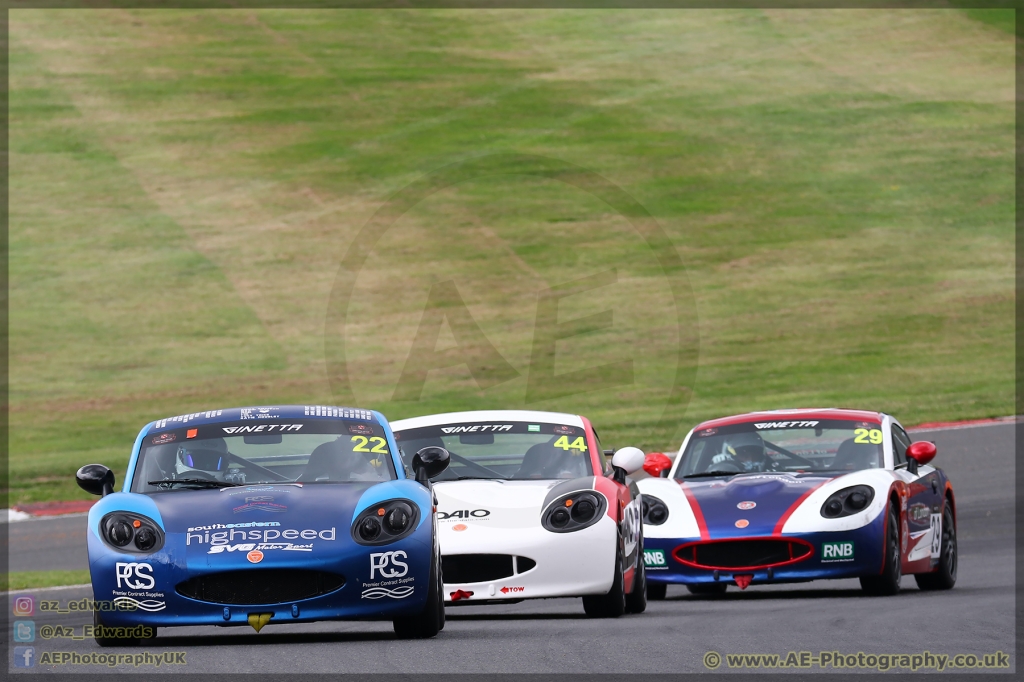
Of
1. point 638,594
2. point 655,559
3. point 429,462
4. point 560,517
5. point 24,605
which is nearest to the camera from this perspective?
point 429,462

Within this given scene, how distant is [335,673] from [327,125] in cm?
3506

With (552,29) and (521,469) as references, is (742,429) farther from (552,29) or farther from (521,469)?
(552,29)

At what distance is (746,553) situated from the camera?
417 inches

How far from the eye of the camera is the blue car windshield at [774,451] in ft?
38.3

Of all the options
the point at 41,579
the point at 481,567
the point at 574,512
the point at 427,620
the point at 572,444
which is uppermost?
the point at 427,620

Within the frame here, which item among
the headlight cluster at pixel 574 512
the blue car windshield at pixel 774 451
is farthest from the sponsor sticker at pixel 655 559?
the headlight cluster at pixel 574 512

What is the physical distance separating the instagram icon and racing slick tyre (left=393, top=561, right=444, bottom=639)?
454cm

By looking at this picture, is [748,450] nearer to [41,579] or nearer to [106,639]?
[106,639]

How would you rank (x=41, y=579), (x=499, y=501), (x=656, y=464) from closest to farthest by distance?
(x=499, y=501), (x=656, y=464), (x=41, y=579)

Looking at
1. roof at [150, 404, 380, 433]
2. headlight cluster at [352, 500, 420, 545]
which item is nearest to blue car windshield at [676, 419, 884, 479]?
roof at [150, 404, 380, 433]

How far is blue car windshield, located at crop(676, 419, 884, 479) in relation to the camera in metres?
11.7

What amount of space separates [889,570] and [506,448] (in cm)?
281

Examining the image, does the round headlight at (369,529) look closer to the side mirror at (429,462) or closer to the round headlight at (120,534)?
the side mirror at (429,462)

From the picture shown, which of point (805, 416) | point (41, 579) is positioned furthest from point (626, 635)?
point (41, 579)
